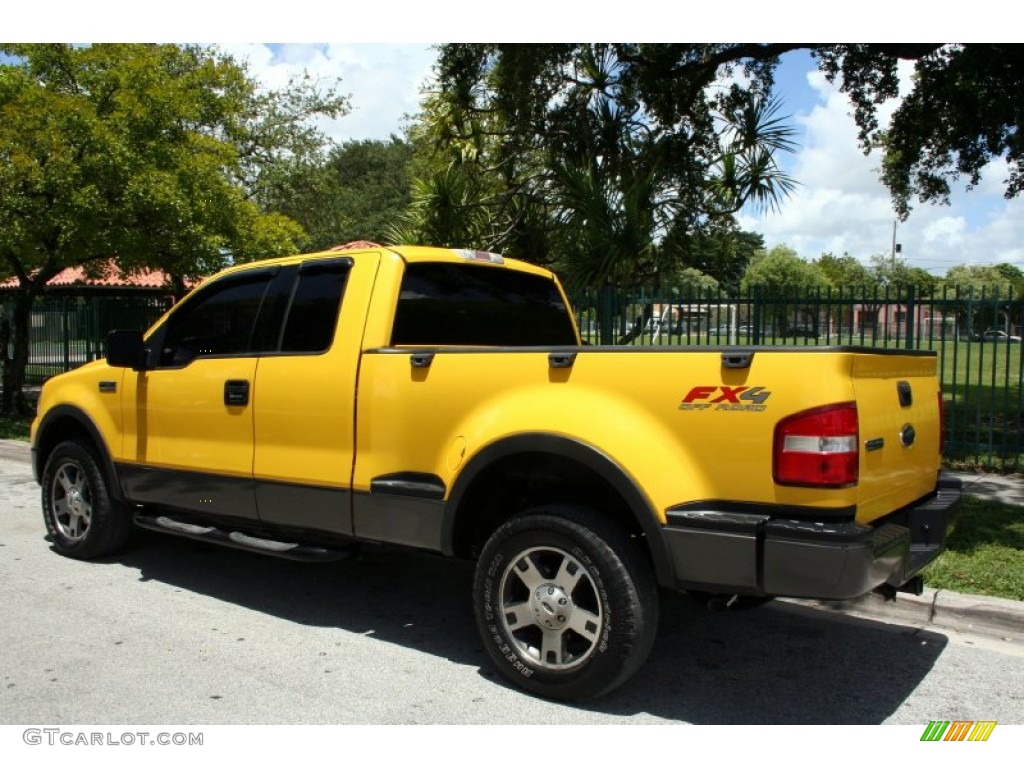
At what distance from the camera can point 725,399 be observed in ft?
10.8

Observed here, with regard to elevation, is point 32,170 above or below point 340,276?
above

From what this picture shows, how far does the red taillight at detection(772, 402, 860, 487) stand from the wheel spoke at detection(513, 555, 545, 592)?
1152mm

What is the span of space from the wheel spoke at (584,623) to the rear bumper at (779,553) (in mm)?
429

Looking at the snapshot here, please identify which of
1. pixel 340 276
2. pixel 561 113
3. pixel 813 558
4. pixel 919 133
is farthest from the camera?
pixel 919 133

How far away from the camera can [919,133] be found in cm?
1216

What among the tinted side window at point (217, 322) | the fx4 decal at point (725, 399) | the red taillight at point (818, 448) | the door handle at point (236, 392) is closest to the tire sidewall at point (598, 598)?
the fx4 decal at point (725, 399)

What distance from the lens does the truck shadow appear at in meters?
3.90

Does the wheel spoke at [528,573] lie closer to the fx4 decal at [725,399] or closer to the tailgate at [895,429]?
the fx4 decal at [725,399]

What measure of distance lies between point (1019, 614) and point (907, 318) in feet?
18.2

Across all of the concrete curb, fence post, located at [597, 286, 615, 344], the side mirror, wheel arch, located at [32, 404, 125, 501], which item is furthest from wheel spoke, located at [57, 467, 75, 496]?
fence post, located at [597, 286, 615, 344]

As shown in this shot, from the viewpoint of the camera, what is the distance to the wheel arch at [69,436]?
572cm

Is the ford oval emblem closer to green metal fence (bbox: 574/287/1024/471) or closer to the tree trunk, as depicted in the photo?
green metal fence (bbox: 574/287/1024/471)

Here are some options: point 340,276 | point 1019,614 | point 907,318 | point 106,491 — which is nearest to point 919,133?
point 907,318

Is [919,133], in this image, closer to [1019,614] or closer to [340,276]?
[1019,614]
